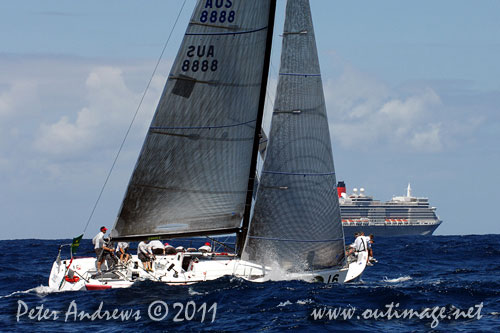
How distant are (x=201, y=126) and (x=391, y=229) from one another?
108941 millimetres

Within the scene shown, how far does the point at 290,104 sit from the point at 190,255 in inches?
183

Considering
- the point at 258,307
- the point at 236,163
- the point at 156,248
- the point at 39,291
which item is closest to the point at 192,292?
the point at 258,307

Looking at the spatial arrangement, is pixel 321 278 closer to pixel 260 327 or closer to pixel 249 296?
pixel 249 296

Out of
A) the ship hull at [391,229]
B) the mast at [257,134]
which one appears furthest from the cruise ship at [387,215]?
the mast at [257,134]

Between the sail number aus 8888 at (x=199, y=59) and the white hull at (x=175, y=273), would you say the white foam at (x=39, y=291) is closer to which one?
the white hull at (x=175, y=273)

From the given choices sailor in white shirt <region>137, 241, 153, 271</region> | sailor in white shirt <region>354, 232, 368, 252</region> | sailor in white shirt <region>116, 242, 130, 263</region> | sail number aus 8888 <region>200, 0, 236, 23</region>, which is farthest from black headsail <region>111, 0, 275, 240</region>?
sailor in white shirt <region>354, 232, 368, 252</region>

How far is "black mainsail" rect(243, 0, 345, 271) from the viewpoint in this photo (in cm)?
1906

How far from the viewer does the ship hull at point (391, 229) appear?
11994 centimetres

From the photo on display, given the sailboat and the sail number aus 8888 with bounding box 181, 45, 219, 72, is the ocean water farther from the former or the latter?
the sail number aus 8888 with bounding box 181, 45, 219, 72

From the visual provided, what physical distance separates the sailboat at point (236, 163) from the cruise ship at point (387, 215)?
3951 inches

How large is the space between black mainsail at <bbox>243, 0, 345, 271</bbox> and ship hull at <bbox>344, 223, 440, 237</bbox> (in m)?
99.7

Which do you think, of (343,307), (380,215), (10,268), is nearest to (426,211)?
(380,215)

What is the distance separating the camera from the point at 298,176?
19.2 meters

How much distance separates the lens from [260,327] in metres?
14.1
